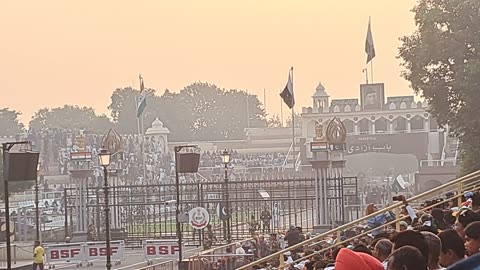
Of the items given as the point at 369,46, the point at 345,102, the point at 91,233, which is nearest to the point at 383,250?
the point at 91,233

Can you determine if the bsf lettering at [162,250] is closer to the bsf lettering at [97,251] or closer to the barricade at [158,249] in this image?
the barricade at [158,249]

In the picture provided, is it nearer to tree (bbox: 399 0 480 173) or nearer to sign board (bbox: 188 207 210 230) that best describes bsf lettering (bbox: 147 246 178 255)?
sign board (bbox: 188 207 210 230)

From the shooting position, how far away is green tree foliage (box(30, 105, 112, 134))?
119 metres

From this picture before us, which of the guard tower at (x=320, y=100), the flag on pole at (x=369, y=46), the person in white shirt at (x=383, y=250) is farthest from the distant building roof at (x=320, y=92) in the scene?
the person in white shirt at (x=383, y=250)

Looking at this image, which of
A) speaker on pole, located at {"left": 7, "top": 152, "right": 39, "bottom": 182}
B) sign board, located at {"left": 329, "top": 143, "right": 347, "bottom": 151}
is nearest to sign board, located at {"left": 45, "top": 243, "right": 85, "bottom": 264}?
sign board, located at {"left": 329, "top": 143, "right": 347, "bottom": 151}

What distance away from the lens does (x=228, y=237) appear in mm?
30547

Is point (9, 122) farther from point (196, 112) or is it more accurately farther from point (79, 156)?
point (79, 156)

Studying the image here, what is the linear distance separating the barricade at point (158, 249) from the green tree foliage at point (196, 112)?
82.3 metres

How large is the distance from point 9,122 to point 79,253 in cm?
8529

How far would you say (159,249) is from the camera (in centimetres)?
2922

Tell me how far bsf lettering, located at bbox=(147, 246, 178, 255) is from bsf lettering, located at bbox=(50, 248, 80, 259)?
293 cm

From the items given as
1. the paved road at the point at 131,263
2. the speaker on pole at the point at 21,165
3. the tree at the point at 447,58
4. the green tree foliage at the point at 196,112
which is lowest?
the paved road at the point at 131,263

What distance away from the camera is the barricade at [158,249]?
28922 mm

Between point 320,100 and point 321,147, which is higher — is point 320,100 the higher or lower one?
the higher one
